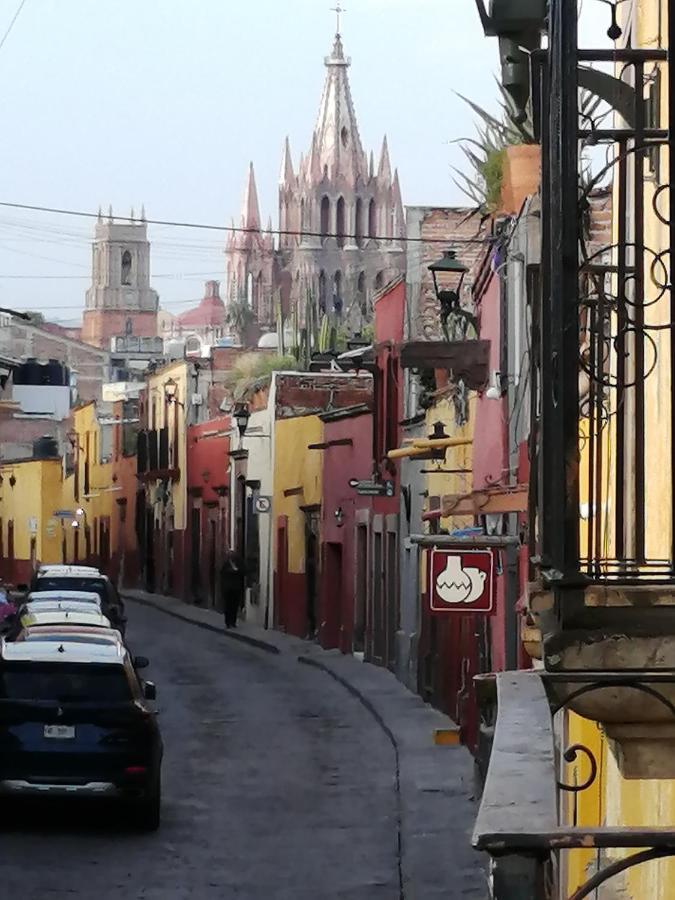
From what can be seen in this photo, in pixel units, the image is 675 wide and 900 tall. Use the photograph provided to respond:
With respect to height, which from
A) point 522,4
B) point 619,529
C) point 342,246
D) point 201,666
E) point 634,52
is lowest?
point 201,666

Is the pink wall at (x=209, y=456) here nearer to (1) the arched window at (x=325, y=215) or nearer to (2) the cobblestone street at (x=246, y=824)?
(2) the cobblestone street at (x=246, y=824)

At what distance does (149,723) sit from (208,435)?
41196 mm

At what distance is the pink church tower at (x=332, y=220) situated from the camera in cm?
17925

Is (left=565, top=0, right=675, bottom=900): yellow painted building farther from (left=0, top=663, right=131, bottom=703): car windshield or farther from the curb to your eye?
the curb

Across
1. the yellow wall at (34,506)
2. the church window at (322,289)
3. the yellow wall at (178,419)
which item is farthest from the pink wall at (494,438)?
the church window at (322,289)

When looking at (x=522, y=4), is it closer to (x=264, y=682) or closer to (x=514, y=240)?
(x=514, y=240)

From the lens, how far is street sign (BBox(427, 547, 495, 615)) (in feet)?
63.8

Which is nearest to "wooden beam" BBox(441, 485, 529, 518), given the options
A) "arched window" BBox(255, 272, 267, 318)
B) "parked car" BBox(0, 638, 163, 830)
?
"parked car" BBox(0, 638, 163, 830)

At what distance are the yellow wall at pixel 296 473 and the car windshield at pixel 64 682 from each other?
24.7 m

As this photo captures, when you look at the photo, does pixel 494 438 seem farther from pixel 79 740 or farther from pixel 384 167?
pixel 384 167

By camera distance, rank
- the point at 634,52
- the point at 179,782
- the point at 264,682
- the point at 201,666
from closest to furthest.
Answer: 1. the point at 634,52
2. the point at 179,782
3. the point at 264,682
4. the point at 201,666

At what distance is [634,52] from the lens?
583cm

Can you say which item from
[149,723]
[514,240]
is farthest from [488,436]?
[149,723]

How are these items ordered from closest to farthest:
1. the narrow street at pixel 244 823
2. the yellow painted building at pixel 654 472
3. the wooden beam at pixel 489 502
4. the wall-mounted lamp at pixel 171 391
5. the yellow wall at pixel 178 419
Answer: the yellow painted building at pixel 654 472, the narrow street at pixel 244 823, the wooden beam at pixel 489 502, the yellow wall at pixel 178 419, the wall-mounted lamp at pixel 171 391
